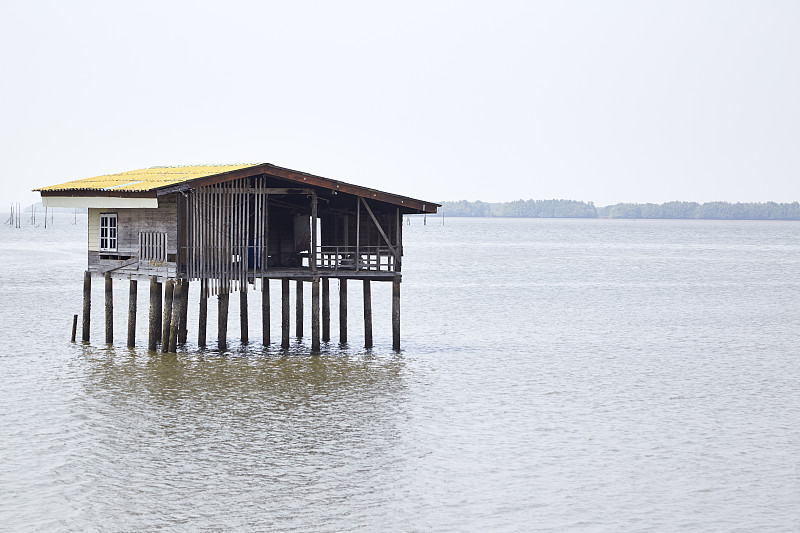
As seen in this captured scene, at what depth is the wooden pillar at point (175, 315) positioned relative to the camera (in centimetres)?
3322

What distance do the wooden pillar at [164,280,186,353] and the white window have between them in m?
3.33

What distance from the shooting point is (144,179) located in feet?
120

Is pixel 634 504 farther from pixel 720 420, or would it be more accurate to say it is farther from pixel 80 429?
pixel 80 429

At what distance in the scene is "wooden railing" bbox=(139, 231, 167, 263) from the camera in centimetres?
3356

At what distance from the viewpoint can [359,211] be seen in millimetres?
35188

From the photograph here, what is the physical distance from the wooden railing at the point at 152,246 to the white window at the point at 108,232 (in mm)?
1875

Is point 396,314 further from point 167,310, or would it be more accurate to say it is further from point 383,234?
point 167,310

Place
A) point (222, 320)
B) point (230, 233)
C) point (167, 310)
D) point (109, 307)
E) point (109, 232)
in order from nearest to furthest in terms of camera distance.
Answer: point (230, 233) < point (167, 310) < point (222, 320) < point (109, 232) < point (109, 307)

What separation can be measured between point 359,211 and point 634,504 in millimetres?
17621

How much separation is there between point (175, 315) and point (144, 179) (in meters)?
5.66

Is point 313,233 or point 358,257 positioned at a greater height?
point 313,233

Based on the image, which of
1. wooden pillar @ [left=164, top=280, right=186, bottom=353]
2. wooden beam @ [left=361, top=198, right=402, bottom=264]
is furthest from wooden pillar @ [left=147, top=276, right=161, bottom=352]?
wooden beam @ [left=361, top=198, right=402, bottom=264]

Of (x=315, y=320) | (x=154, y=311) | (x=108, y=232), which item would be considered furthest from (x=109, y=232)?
(x=315, y=320)

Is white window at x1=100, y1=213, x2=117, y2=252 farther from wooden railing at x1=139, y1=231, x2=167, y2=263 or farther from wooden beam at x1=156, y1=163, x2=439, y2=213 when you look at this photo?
wooden beam at x1=156, y1=163, x2=439, y2=213
